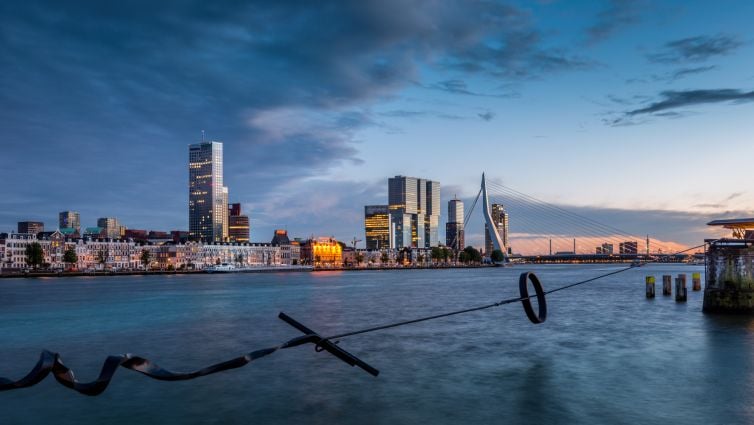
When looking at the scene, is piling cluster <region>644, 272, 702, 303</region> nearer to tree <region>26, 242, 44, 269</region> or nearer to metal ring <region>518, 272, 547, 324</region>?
metal ring <region>518, 272, 547, 324</region>

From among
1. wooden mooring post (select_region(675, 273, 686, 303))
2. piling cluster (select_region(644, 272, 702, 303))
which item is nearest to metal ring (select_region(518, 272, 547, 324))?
wooden mooring post (select_region(675, 273, 686, 303))

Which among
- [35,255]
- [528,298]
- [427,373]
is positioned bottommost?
[427,373]

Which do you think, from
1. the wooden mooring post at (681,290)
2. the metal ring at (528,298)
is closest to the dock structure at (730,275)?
the wooden mooring post at (681,290)

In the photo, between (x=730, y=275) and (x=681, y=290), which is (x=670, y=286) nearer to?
(x=681, y=290)

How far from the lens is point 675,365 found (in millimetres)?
25969

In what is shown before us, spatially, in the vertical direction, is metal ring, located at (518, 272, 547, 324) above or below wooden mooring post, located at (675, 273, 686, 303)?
above

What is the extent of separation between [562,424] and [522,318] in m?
28.1

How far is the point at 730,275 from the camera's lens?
39719 mm

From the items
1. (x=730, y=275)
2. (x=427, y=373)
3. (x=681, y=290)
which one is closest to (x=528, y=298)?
(x=427, y=373)

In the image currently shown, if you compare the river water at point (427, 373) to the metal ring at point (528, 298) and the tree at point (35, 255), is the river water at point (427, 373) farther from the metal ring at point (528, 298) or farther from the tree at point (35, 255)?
the tree at point (35, 255)

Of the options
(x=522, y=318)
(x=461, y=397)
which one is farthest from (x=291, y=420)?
(x=522, y=318)

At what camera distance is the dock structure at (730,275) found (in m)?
37.9

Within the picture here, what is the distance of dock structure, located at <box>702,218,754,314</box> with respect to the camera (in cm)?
3794

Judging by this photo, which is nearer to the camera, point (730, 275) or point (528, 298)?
point (528, 298)
